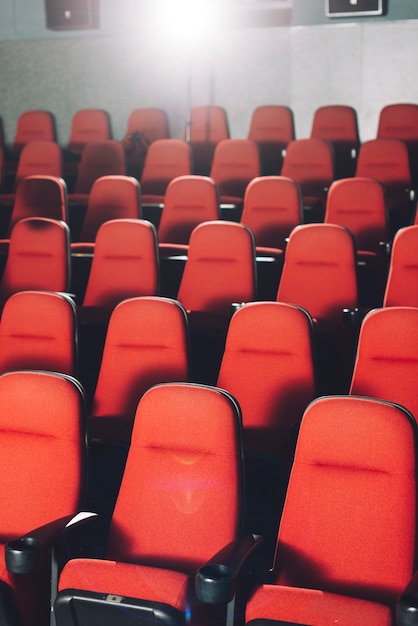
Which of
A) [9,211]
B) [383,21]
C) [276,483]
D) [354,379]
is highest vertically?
[383,21]

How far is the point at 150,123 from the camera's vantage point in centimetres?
619

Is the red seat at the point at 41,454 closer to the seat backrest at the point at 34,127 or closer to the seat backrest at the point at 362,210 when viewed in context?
the seat backrest at the point at 362,210

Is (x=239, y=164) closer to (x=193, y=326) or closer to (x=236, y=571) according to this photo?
(x=193, y=326)

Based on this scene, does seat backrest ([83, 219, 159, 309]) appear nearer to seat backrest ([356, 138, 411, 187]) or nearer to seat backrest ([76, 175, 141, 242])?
seat backrest ([76, 175, 141, 242])

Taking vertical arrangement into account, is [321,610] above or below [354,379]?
below

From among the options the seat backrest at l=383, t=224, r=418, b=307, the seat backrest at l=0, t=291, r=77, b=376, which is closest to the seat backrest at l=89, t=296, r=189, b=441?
the seat backrest at l=0, t=291, r=77, b=376

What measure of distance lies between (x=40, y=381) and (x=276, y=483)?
0.65m

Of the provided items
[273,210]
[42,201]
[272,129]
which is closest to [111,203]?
[42,201]

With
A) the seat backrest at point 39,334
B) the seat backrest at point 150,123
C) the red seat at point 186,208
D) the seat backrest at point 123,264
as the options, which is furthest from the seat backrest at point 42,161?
the seat backrest at point 39,334

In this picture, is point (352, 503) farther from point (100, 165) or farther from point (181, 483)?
point (100, 165)

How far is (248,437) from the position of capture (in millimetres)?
2160

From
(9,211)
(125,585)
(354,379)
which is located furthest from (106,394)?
(9,211)

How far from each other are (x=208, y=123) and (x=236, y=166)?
1.38 m

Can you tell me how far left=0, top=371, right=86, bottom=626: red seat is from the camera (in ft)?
6.07
